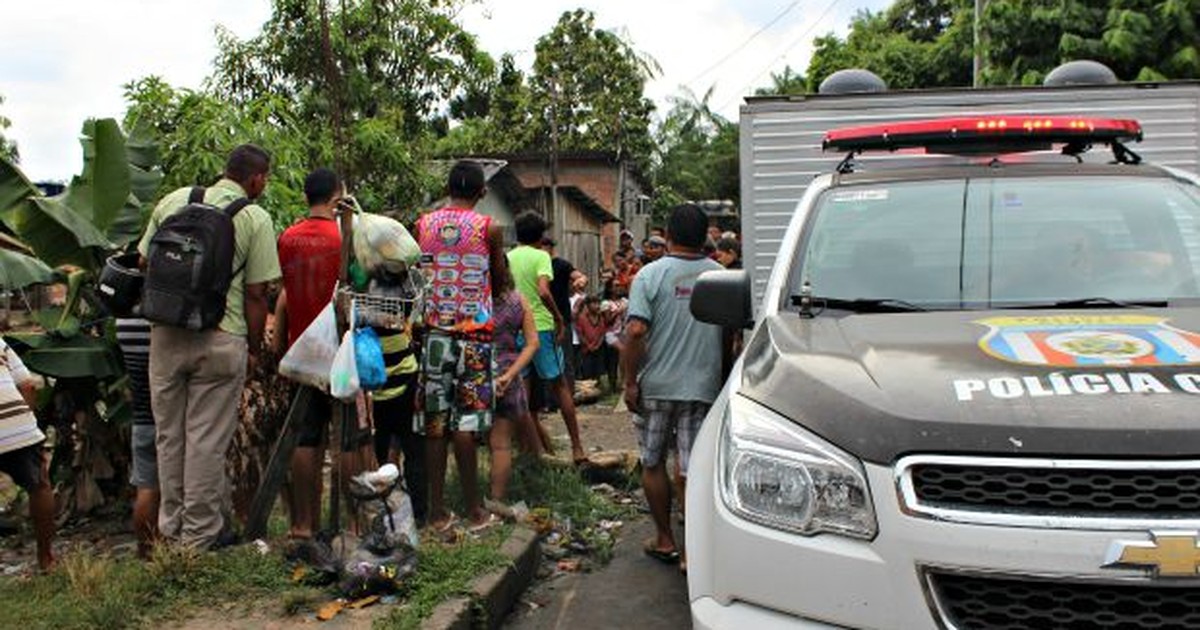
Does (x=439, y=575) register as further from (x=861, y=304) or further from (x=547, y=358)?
(x=547, y=358)

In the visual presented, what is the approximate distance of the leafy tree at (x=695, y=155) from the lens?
39562 millimetres

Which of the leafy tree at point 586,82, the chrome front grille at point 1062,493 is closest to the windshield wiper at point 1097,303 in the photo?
the chrome front grille at point 1062,493

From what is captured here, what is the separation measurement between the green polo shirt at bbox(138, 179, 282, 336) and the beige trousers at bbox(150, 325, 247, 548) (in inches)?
4.7

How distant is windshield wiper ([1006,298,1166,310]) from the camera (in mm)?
3223

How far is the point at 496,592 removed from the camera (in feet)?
14.6

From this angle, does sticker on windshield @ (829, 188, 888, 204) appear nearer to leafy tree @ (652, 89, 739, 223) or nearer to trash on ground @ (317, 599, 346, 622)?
trash on ground @ (317, 599, 346, 622)

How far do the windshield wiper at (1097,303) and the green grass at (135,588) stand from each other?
3076mm

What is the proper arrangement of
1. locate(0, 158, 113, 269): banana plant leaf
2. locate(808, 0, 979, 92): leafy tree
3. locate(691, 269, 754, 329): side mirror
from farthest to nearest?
locate(808, 0, 979, 92): leafy tree, locate(0, 158, 113, 269): banana plant leaf, locate(691, 269, 754, 329): side mirror

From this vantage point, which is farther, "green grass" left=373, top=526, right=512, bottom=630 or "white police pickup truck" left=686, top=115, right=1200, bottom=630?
"green grass" left=373, top=526, right=512, bottom=630

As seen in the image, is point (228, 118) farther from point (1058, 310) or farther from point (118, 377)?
point (1058, 310)

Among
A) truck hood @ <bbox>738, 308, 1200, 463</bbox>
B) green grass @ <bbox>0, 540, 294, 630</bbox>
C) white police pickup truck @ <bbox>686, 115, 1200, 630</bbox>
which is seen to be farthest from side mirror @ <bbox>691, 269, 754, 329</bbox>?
green grass @ <bbox>0, 540, 294, 630</bbox>

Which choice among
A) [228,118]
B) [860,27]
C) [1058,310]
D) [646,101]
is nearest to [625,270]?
[228,118]

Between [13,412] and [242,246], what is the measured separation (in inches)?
49.7

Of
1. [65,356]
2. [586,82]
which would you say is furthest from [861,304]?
[586,82]
